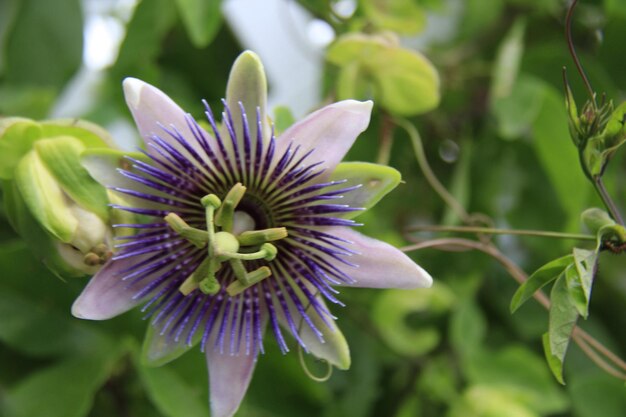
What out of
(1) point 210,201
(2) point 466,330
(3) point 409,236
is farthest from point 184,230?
(2) point 466,330

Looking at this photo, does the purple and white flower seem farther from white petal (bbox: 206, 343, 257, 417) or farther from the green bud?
the green bud

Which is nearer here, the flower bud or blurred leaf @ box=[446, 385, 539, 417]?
the flower bud

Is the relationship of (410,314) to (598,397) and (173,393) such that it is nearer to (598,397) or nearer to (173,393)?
(598,397)

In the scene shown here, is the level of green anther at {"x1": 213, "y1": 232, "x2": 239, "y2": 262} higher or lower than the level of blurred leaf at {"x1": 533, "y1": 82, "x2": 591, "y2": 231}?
higher

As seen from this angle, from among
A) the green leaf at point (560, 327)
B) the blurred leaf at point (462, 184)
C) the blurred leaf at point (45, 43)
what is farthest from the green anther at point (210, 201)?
the blurred leaf at point (45, 43)

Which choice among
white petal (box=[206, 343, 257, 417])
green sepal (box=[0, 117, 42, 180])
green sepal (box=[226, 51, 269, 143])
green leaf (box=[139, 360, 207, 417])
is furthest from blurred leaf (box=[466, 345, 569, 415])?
green sepal (box=[0, 117, 42, 180])

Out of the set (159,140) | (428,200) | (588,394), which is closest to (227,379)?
(159,140)

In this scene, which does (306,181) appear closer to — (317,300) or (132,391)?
(317,300)

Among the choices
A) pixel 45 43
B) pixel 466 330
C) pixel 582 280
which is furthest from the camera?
pixel 45 43
